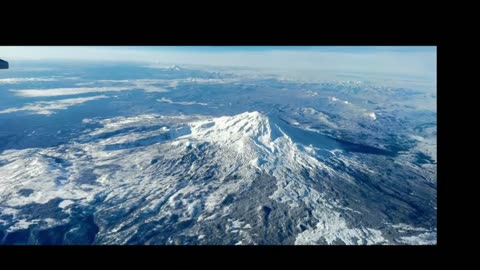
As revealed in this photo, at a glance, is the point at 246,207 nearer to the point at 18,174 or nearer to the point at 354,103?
the point at 18,174

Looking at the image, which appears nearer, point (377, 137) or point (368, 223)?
point (368, 223)

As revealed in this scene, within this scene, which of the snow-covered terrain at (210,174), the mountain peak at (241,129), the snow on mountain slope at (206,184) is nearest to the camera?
the snow on mountain slope at (206,184)

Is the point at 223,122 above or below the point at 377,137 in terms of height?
above

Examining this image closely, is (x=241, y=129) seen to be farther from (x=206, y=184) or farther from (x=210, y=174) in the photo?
(x=206, y=184)

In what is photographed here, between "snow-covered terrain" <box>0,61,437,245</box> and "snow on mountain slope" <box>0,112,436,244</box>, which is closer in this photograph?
"snow on mountain slope" <box>0,112,436,244</box>

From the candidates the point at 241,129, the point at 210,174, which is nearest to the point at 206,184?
the point at 210,174

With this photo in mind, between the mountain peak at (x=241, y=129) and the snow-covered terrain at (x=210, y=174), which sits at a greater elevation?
the mountain peak at (x=241, y=129)

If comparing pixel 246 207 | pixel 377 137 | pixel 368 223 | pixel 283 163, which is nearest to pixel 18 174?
pixel 246 207
